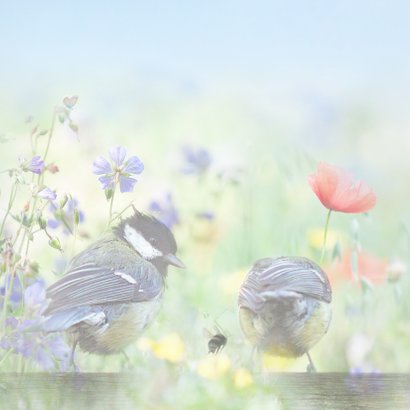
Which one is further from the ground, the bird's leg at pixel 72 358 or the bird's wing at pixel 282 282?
the bird's wing at pixel 282 282

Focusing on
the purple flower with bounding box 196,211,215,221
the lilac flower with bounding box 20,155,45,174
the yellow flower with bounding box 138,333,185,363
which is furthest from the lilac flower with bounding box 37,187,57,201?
the purple flower with bounding box 196,211,215,221

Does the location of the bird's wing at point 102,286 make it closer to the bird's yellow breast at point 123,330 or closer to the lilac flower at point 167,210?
the bird's yellow breast at point 123,330

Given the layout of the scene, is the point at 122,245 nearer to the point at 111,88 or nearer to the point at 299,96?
the point at 111,88

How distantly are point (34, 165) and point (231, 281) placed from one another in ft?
1.37

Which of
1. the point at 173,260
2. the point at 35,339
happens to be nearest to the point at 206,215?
the point at 173,260

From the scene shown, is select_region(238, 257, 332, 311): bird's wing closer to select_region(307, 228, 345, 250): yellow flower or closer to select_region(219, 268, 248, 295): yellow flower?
select_region(219, 268, 248, 295): yellow flower

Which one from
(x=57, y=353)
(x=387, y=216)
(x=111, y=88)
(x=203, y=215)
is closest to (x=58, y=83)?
(x=111, y=88)

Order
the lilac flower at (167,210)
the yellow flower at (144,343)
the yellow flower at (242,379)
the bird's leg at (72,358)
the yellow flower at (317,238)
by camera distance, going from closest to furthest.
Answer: the yellow flower at (242,379) < the bird's leg at (72,358) < the yellow flower at (144,343) < the lilac flower at (167,210) < the yellow flower at (317,238)

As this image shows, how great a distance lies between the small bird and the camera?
1.17 meters

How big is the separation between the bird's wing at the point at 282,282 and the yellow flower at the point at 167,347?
11 centimetres

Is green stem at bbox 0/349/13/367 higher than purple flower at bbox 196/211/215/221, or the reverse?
purple flower at bbox 196/211/215/221

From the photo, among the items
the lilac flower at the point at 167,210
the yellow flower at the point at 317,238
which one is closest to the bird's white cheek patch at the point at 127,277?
the lilac flower at the point at 167,210

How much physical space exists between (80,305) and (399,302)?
626 mm

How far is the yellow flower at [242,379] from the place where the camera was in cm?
Answer: 112
